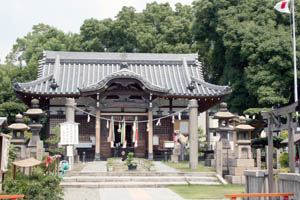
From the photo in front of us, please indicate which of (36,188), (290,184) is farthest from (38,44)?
(290,184)

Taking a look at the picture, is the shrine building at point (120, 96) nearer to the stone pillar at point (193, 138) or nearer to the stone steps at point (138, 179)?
the stone pillar at point (193, 138)

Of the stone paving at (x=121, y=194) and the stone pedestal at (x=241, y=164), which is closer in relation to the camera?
the stone paving at (x=121, y=194)

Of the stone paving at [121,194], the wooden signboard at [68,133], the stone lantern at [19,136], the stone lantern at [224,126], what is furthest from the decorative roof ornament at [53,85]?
the stone paving at [121,194]

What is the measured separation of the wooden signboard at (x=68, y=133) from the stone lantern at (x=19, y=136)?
1805mm

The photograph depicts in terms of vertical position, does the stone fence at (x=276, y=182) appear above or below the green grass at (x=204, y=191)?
above

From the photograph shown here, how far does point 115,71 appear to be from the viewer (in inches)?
1200

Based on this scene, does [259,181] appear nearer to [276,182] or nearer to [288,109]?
[276,182]

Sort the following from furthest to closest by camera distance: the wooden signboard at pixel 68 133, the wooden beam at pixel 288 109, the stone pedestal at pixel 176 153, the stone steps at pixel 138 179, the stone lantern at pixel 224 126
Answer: the stone pedestal at pixel 176 153 → the stone lantern at pixel 224 126 → the wooden signboard at pixel 68 133 → the stone steps at pixel 138 179 → the wooden beam at pixel 288 109

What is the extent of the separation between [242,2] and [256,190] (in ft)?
89.6

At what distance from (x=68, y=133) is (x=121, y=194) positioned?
645 cm

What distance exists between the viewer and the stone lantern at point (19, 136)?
63.5ft

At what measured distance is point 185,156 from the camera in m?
26.5

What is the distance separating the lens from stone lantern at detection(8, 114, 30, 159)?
1935 cm

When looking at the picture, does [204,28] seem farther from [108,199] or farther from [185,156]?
[108,199]
